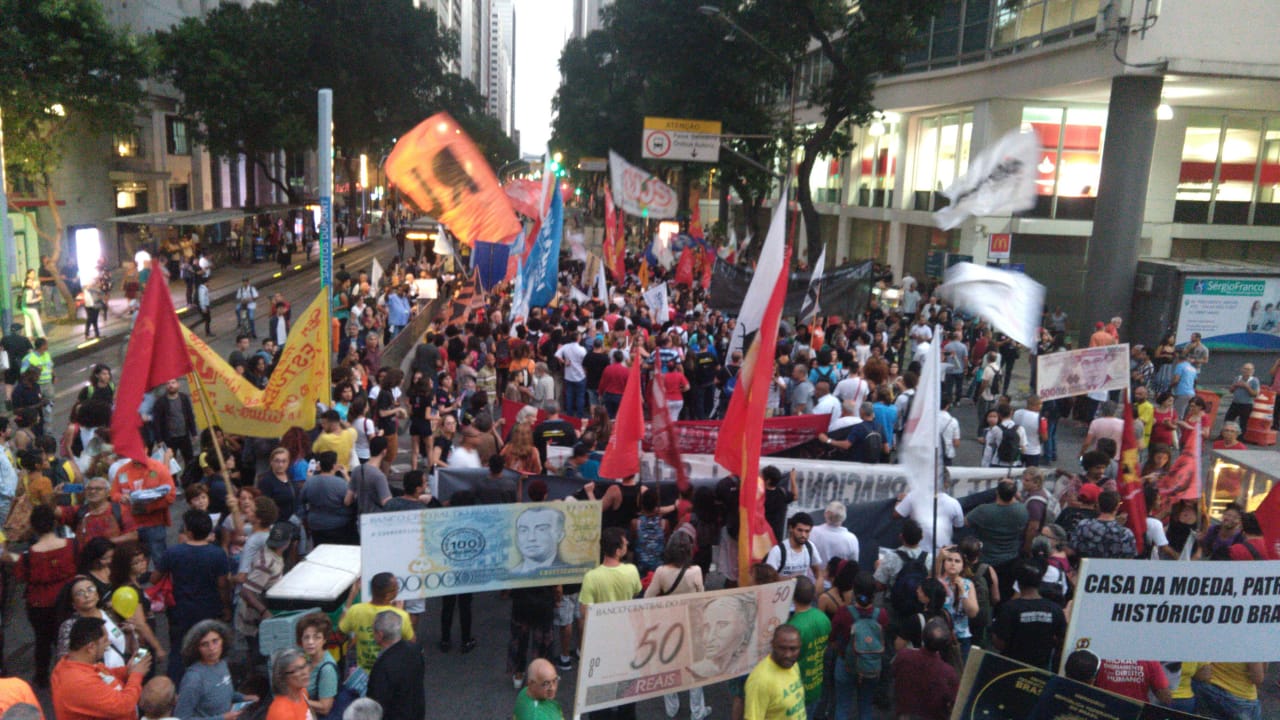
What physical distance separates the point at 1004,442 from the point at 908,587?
530 cm

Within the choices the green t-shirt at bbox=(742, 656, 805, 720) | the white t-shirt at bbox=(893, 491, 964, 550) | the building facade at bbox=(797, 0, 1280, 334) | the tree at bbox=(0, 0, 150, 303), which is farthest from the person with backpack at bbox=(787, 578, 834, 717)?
the tree at bbox=(0, 0, 150, 303)

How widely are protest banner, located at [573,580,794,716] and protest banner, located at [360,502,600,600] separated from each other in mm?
1492

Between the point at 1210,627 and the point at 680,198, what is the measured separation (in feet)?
182

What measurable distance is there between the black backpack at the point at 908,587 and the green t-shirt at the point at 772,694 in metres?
1.29

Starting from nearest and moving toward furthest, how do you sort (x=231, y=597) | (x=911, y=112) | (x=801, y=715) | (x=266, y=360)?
(x=801, y=715)
(x=231, y=597)
(x=266, y=360)
(x=911, y=112)

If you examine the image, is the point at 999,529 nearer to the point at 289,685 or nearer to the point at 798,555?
the point at 798,555

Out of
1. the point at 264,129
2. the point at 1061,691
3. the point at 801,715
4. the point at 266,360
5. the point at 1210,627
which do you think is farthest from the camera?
the point at 264,129

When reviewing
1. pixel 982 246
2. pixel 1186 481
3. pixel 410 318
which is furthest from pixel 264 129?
pixel 1186 481

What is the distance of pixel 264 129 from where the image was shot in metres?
40.9

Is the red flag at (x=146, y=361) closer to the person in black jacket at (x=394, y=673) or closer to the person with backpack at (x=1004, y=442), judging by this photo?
the person in black jacket at (x=394, y=673)

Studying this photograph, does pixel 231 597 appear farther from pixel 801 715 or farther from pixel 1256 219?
pixel 1256 219

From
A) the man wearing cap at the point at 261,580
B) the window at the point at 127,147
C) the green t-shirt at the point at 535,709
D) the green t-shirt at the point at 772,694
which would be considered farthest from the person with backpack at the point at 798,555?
the window at the point at 127,147

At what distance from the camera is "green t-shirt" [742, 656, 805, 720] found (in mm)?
5246

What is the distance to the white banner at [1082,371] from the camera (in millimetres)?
11242
